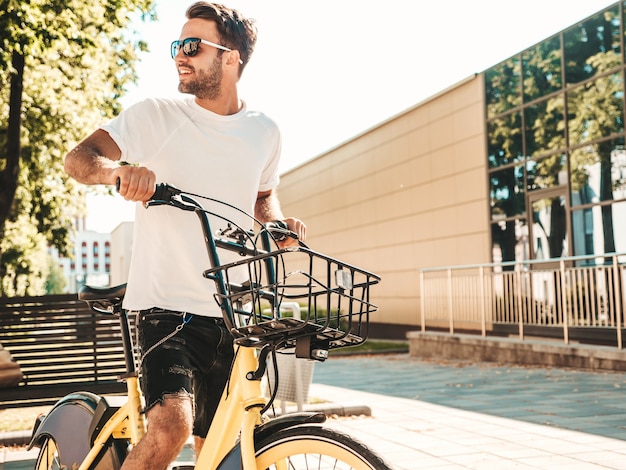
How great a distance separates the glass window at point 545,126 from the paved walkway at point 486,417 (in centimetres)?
629

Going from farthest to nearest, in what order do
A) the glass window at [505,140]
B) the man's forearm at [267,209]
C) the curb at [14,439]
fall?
the glass window at [505,140] → the curb at [14,439] → the man's forearm at [267,209]

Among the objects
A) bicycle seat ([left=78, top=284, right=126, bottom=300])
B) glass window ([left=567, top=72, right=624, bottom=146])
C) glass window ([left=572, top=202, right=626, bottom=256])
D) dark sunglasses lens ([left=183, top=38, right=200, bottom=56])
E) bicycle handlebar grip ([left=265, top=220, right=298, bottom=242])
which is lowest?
bicycle seat ([left=78, top=284, right=126, bottom=300])

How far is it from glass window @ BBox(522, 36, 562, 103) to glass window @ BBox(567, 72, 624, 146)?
73 centimetres

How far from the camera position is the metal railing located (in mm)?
12273

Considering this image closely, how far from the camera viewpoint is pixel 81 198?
21438 millimetres

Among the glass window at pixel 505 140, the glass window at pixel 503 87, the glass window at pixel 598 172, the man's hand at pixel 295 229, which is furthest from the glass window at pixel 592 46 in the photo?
the man's hand at pixel 295 229

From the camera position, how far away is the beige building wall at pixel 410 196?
21562mm

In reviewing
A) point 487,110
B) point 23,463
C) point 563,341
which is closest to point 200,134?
point 23,463

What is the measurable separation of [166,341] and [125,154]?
632mm

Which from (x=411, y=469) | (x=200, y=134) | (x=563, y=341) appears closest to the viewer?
(x=200, y=134)

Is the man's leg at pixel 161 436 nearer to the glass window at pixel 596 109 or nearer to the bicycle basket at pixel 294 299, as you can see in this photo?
the bicycle basket at pixel 294 299

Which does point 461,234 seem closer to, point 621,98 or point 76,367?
point 621,98

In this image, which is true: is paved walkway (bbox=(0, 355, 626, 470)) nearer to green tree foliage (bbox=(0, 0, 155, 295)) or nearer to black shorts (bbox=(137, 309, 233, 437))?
black shorts (bbox=(137, 309, 233, 437))

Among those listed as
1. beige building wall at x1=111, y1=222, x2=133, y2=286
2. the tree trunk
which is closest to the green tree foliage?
the tree trunk
